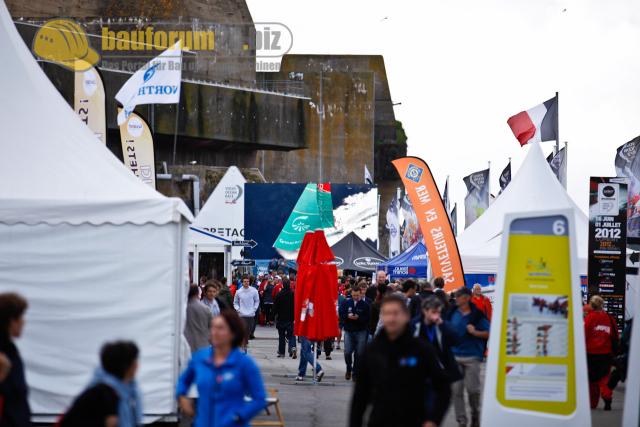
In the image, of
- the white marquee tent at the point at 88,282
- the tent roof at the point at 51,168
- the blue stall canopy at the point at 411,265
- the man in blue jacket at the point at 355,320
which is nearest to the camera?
the white marquee tent at the point at 88,282

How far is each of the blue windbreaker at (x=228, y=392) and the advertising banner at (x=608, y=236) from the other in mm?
14018

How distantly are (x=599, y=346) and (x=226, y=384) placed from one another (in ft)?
34.7

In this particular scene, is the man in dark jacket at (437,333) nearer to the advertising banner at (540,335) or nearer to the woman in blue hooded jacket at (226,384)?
the advertising banner at (540,335)

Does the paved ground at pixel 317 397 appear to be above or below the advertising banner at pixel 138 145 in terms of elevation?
below

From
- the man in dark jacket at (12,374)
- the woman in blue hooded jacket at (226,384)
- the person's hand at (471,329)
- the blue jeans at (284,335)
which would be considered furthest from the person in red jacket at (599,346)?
the man in dark jacket at (12,374)

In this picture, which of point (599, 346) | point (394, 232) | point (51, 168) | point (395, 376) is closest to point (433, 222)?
point (599, 346)

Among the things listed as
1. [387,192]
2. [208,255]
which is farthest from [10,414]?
[387,192]

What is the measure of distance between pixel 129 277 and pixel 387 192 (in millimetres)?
77486

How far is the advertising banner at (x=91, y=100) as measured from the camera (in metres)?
21.7

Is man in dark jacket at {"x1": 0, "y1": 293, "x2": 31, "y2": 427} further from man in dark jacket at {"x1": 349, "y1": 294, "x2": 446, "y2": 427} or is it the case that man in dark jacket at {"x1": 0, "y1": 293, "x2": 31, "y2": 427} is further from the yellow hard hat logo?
the yellow hard hat logo

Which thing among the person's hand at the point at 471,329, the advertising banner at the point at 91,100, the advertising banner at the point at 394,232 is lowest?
the person's hand at the point at 471,329

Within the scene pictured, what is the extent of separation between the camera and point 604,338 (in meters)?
16.3

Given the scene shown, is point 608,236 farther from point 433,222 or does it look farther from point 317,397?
point 317,397

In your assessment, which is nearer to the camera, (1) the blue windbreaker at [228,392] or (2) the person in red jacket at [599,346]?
(1) the blue windbreaker at [228,392]
